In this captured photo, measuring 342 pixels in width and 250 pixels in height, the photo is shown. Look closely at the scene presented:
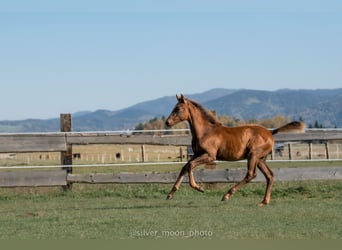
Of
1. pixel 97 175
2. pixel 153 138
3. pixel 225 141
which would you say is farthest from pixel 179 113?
pixel 97 175

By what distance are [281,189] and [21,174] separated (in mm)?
5525

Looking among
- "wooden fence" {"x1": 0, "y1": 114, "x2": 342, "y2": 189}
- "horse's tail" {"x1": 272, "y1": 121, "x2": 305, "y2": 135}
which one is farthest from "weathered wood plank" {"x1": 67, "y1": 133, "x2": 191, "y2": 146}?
"horse's tail" {"x1": 272, "y1": 121, "x2": 305, "y2": 135}

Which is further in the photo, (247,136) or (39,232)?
(247,136)

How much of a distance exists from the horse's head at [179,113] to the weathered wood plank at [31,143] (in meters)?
3.83

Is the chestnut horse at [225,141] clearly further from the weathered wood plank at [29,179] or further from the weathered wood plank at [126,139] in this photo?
the weathered wood plank at [29,179]

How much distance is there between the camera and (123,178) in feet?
53.0

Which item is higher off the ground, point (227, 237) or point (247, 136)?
point (247, 136)

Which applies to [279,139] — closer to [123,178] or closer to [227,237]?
[123,178]

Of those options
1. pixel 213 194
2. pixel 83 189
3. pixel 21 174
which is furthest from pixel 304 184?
pixel 21 174

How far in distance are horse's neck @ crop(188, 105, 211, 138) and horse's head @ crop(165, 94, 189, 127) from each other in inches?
4.5

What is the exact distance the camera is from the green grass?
385 inches

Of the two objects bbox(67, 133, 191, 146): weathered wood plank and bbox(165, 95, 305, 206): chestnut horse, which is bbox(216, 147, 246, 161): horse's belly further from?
bbox(67, 133, 191, 146): weathered wood plank

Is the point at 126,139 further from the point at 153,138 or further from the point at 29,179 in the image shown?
the point at 29,179

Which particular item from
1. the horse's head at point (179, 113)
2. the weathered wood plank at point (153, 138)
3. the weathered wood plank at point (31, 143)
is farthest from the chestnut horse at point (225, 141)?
the weathered wood plank at point (31, 143)
